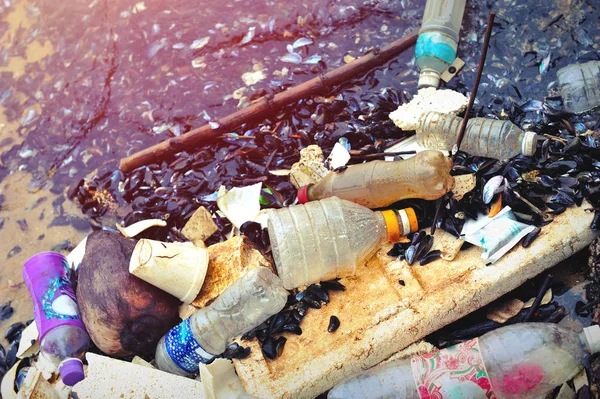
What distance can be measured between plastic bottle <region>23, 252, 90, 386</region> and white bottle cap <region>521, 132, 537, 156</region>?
2.79 metres

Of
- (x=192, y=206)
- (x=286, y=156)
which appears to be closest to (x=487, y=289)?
(x=286, y=156)

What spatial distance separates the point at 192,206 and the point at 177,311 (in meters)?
0.80

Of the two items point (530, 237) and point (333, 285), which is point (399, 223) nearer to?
point (333, 285)

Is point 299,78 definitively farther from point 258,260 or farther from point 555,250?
point 555,250

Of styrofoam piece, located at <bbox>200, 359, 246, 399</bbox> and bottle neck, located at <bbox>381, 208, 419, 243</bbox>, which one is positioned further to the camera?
bottle neck, located at <bbox>381, 208, 419, 243</bbox>

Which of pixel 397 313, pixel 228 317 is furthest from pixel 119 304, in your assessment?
pixel 397 313

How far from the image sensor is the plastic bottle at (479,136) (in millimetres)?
3115

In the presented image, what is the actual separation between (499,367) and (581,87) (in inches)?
76.6

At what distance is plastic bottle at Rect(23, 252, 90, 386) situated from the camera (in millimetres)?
2962

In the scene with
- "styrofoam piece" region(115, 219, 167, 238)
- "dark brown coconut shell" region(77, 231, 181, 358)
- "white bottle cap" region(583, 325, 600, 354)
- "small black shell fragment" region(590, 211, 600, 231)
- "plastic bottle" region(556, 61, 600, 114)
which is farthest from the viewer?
"styrofoam piece" region(115, 219, 167, 238)

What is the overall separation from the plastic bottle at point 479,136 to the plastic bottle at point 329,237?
625 mm

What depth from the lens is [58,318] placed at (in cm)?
311

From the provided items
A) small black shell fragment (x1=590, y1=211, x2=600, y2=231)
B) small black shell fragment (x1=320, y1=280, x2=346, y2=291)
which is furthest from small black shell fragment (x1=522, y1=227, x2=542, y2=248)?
small black shell fragment (x1=320, y1=280, x2=346, y2=291)

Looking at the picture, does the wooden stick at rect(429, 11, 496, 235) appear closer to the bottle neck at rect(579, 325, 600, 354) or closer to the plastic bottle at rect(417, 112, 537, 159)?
the plastic bottle at rect(417, 112, 537, 159)
